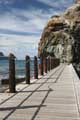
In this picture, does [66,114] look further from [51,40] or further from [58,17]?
[58,17]

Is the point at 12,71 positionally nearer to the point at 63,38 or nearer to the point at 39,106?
the point at 39,106

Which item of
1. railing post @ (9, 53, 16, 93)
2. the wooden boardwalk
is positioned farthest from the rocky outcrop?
the wooden boardwalk

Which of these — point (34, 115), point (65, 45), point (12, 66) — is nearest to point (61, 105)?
point (34, 115)

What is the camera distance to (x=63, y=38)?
270 feet

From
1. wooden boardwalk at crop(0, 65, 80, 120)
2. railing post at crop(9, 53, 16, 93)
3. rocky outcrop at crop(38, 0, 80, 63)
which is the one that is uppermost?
rocky outcrop at crop(38, 0, 80, 63)

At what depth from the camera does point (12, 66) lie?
43.5 ft

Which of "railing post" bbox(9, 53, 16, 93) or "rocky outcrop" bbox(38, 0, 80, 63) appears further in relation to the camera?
"rocky outcrop" bbox(38, 0, 80, 63)

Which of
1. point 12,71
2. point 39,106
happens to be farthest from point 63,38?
point 39,106

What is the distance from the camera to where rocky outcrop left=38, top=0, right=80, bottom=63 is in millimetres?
76750

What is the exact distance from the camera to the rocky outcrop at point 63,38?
76750mm

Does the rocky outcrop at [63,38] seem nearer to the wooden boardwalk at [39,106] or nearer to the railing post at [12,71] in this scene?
the railing post at [12,71]

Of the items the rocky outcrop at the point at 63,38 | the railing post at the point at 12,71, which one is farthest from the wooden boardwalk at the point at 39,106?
the rocky outcrop at the point at 63,38

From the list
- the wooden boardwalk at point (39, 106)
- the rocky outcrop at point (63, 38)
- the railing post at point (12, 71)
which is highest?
the rocky outcrop at point (63, 38)

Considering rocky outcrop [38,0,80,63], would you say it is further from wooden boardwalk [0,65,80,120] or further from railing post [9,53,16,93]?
wooden boardwalk [0,65,80,120]
